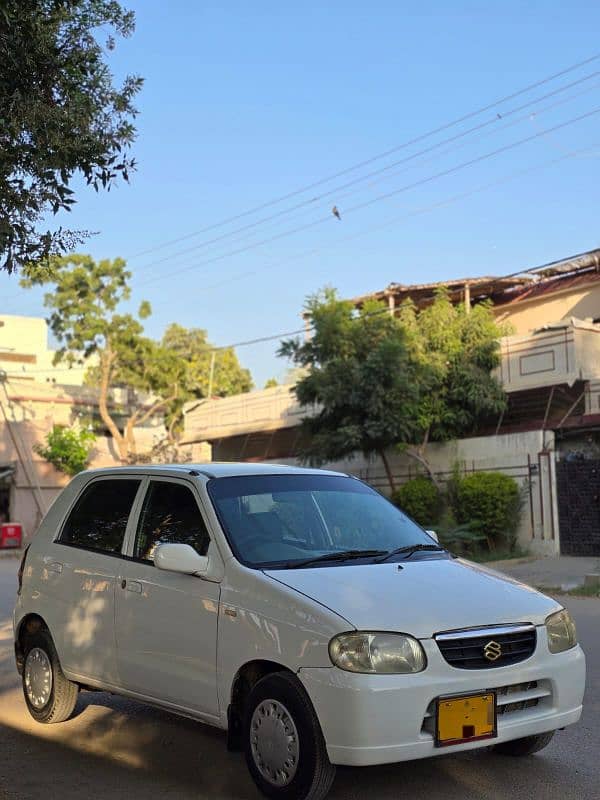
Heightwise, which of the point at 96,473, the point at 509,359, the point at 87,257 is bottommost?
the point at 96,473

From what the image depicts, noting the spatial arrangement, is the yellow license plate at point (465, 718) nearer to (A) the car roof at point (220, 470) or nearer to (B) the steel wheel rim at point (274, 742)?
(B) the steel wheel rim at point (274, 742)

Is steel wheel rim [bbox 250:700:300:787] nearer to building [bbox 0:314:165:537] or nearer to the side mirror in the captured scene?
the side mirror

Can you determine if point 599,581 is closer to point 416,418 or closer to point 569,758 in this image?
point 416,418

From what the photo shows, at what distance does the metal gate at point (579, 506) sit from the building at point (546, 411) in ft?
0.07

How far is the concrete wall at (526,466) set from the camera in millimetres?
21172

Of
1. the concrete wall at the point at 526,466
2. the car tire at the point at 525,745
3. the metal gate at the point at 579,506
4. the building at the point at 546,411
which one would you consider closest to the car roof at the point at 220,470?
the car tire at the point at 525,745

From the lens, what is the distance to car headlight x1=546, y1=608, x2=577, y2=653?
5.29m

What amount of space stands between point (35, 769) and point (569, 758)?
315cm

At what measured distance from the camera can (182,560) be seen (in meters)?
5.59

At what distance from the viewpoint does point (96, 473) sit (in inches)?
283

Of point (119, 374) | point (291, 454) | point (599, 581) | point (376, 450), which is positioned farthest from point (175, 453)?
point (599, 581)

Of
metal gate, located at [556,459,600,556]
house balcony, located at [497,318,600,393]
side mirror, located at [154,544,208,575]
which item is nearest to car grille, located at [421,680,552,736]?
side mirror, located at [154,544,208,575]

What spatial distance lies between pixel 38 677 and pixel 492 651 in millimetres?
3605

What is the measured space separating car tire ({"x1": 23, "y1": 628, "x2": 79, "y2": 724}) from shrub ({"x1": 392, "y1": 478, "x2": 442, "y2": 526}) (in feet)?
54.9
